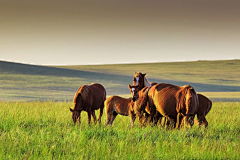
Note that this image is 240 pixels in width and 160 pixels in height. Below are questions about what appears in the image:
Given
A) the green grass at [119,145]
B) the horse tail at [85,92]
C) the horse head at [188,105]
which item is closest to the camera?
the green grass at [119,145]

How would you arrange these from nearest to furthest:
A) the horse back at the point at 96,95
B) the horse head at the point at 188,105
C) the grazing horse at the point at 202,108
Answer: the horse head at the point at 188,105 → the grazing horse at the point at 202,108 → the horse back at the point at 96,95

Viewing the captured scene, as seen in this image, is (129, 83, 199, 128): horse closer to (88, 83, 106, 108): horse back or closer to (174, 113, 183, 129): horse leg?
(174, 113, 183, 129): horse leg

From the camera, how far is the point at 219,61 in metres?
93.5

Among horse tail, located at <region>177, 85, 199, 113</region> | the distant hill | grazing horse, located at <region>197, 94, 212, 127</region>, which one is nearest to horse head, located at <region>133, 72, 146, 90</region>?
horse tail, located at <region>177, 85, 199, 113</region>

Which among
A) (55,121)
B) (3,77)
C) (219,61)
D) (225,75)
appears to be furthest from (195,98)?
(219,61)

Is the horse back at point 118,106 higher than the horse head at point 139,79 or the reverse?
the reverse

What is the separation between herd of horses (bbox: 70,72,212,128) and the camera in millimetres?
9172

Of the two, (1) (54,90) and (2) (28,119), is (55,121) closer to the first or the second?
(2) (28,119)

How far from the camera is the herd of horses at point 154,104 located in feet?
30.1

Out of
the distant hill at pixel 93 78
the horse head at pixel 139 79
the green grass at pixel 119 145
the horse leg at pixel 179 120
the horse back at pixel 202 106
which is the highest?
the horse head at pixel 139 79

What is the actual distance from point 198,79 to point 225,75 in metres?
8.81

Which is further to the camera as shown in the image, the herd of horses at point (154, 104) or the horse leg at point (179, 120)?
the horse leg at point (179, 120)

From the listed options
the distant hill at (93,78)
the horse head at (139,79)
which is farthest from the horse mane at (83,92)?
the distant hill at (93,78)

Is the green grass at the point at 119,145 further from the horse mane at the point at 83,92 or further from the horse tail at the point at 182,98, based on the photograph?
the horse mane at the point at 83,92
